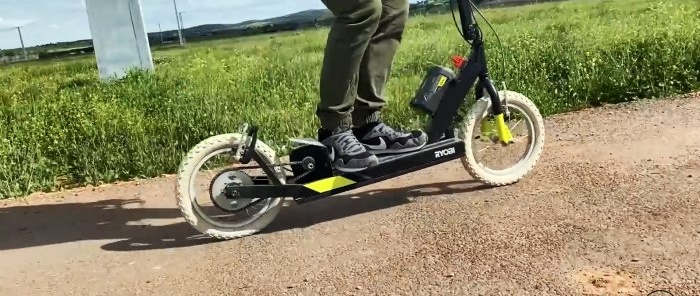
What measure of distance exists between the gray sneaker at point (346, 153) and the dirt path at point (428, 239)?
28cm

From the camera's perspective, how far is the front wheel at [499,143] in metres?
3.91

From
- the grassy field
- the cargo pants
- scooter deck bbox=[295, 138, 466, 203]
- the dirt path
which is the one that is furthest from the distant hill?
scooter deck bbox=[295, 138, 466, 203]

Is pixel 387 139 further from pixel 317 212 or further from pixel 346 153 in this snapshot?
pixel 317 212

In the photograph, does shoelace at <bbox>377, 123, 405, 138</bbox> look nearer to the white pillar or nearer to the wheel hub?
the wheel hub

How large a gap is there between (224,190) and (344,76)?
789 millimetres

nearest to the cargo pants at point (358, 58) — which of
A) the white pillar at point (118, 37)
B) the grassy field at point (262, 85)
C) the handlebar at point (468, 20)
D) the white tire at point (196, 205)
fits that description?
the handlebar at point (468, 20)

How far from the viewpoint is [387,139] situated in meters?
3.76

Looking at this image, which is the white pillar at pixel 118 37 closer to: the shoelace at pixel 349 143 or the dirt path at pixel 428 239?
the dirt path at pixel 428 239

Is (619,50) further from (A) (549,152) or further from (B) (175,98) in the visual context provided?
(B) (175,98)

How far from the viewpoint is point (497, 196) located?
3.80m

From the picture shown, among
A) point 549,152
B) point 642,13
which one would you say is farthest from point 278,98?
point 642,13

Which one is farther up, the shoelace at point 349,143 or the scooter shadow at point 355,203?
the shoelace at point 349,143

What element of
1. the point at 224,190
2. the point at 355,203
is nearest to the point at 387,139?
the point at 355,203

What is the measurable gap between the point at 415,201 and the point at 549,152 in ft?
3.77
